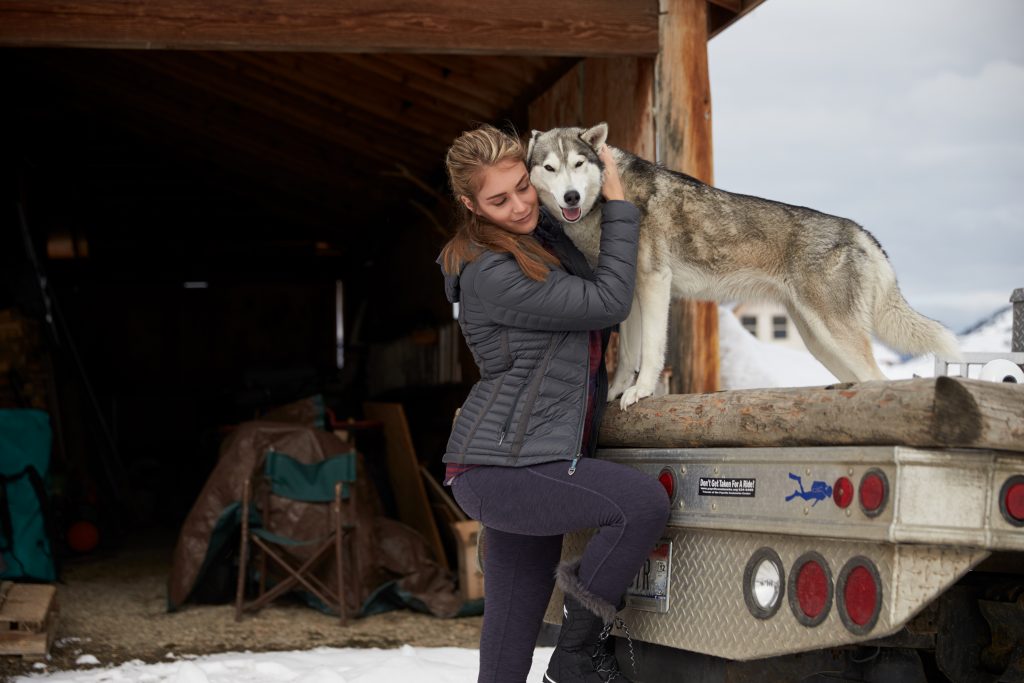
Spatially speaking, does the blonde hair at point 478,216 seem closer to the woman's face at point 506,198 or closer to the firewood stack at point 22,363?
the woman's face at point 506,198

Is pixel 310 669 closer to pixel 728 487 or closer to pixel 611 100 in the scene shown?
pixel 728 487

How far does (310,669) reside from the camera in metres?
5.51

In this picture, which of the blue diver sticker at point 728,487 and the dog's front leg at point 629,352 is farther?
the dog's front leg at point 629,352

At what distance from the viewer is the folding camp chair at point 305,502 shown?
7.22m

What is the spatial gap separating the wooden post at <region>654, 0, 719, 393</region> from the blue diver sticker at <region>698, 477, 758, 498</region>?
3116 millimetres

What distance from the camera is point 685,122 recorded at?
6062 millimetres

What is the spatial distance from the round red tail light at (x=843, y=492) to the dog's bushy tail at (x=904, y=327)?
1502mm

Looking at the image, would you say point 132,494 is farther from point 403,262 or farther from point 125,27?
point 125,27

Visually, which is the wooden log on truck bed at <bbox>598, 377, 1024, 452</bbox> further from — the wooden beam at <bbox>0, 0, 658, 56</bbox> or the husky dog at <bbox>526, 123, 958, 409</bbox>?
the wooden beam at <bbox>0, 0, 658, 56</bbox>

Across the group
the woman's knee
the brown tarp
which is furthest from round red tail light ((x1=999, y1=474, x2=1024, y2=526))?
the brown tarp

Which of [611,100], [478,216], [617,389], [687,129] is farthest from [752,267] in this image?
[611,100]

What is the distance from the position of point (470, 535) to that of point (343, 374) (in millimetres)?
8528

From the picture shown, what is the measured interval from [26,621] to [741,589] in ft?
15.1

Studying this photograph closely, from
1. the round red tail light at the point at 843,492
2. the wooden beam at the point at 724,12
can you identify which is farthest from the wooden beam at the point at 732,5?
the round red tail light at the point at 843,492
